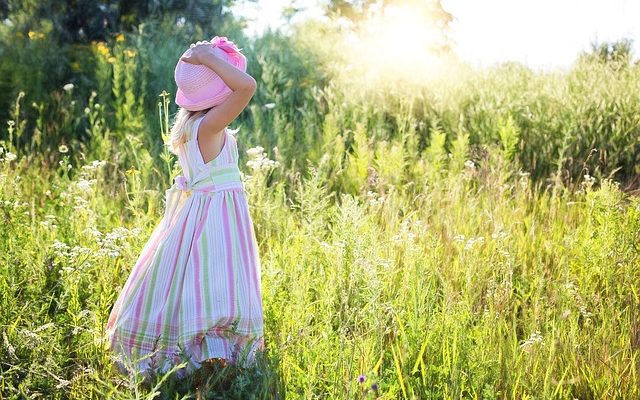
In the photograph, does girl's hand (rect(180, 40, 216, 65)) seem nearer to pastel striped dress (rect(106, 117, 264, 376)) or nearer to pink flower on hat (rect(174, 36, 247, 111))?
pink flower on hat (rect(174, 36, 247, 111))

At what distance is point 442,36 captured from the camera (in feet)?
74.7

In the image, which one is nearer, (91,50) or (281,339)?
(281,339)

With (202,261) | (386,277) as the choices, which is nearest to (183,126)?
(202,261)

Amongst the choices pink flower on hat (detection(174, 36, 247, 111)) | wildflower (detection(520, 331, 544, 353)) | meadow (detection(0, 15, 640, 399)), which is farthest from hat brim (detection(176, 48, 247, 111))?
wildflower (detection(520, 331, 544, 353))

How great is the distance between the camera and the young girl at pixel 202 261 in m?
2.80

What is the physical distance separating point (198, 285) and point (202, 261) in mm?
90

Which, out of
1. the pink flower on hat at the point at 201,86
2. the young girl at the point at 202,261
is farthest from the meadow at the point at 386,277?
the pink flower on hat at the point at 201,86

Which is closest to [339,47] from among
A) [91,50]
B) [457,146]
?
[91,50]

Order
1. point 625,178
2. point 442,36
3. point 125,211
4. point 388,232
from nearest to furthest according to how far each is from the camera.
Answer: point 388,232
point 125,211
point 625,178
point 442,36

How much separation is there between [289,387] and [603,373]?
3.92 ft

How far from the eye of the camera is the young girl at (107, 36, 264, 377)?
2.80 m

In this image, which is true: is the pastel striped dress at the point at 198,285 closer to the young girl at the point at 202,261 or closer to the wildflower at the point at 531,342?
the young girl at the point at 202,261

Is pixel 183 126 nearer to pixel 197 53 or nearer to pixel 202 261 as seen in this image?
pixel 197 53

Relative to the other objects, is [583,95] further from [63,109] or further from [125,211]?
[63,109]
